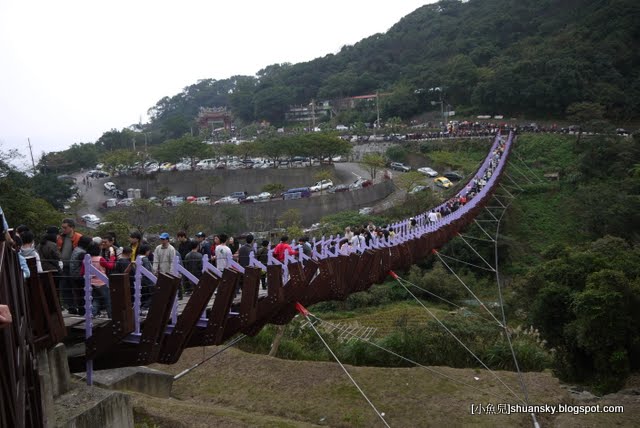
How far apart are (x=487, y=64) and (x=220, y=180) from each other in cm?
2620

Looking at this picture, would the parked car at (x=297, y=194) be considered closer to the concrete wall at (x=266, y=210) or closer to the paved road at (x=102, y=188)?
the paved road at (x=102, y=188)

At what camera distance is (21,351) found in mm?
2551

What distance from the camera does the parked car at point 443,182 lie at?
28847 millimetres

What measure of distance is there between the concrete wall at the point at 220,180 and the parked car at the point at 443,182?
21.4 ft

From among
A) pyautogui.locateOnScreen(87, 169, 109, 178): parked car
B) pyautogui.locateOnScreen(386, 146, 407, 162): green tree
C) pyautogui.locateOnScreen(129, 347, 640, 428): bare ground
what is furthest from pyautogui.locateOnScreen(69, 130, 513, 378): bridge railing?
pyautogui.locateOnScreen(87, 169, 109, 178): parked car

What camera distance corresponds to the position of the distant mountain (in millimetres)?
37094

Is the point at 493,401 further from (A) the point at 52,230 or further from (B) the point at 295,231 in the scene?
(B) the point at 295,231

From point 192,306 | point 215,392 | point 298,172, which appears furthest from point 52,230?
point 298,172

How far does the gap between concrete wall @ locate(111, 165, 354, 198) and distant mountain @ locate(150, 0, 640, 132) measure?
46.8 ft

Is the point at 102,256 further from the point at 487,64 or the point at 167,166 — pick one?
the point at 487,64

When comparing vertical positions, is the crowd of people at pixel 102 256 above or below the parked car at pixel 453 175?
above

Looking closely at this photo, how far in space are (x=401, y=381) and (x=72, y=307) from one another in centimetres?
566

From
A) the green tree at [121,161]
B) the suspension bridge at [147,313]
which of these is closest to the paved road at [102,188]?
the green tree at [121,161]

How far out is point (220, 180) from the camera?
119 ft
